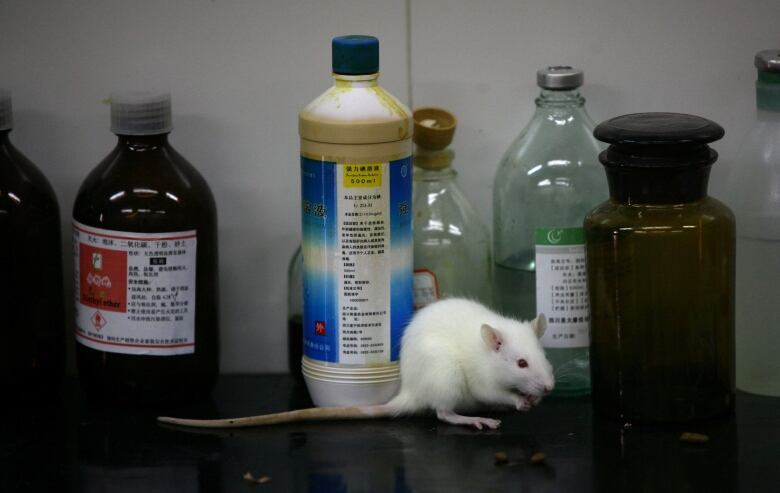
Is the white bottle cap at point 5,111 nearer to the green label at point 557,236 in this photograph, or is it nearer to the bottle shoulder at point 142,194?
the bottle shoulder at point 142,194

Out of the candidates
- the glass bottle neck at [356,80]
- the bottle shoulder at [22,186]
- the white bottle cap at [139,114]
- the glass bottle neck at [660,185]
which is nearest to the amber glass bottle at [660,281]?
the glass bottle neck at [660,185]

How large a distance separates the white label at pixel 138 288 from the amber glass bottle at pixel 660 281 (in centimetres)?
42

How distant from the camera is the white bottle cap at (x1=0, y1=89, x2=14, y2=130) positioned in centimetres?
134

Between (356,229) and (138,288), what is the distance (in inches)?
9.3

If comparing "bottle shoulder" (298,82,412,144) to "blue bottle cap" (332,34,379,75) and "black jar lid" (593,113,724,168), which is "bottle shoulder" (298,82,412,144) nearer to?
"blue bottle cap" (332,34,379,75)

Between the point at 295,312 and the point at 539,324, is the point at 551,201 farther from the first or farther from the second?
the point at 295,312

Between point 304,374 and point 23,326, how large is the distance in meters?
0.30

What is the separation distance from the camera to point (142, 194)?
4.31 feet

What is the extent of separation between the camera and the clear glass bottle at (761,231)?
4.41 ft

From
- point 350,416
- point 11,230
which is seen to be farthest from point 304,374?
point 11,230

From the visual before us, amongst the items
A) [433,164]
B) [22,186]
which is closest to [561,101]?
[433,164]

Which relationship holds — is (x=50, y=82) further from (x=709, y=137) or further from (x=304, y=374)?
(x=709, y=137)

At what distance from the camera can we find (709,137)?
1.23 m

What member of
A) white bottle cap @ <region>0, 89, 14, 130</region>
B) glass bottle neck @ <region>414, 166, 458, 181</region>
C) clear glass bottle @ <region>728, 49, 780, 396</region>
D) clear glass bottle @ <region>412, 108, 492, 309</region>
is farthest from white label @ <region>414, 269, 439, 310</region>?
white bottle cap @ <region>0, 89, 14, 130</region>
